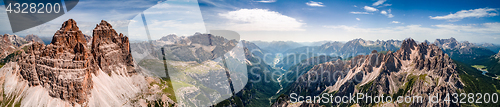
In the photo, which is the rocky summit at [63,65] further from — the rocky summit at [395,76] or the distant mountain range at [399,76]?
the rocky summit at [395,76]

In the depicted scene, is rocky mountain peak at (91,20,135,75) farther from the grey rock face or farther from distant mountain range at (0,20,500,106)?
the grey rock face

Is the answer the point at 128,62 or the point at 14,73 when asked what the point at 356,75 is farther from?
the point at 14,73

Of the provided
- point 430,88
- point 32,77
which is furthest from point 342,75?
point 32,77

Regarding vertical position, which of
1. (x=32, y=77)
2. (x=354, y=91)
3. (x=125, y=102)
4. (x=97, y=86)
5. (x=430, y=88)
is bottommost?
(x=354, y=91)

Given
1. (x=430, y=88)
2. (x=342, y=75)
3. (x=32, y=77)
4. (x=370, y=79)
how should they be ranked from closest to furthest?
1. (x=32, y=77)
2. (x=430, y=88)
3. (x=370, y=79)
4. (x=342, y=75)

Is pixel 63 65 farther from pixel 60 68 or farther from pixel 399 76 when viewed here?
pixel 399 76

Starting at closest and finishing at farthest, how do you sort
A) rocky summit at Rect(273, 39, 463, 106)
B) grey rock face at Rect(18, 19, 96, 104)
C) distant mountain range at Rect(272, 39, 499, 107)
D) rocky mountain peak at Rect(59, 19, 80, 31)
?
grey rock face at Rect(18, 19, 96, 104) → rocky mountain peak at Rect(59, 19, 80, 31) → rocky summit at Rect(273, 39, 463, 106) → distant mountain range at Rect(272, 39, 499, 107)

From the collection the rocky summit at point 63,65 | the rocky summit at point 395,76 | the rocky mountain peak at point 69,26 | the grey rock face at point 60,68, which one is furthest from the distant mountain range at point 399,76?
the rocky mountain peak at point 69,26

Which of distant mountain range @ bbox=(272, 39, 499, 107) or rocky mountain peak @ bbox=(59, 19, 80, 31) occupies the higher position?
rocky mountain peak @ bbox=(59, 19, 80, 31)

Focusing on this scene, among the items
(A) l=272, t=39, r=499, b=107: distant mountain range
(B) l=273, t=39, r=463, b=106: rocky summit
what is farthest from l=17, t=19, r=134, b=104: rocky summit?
(B) l=273, t=39, r=463, b=106: rocky summit
